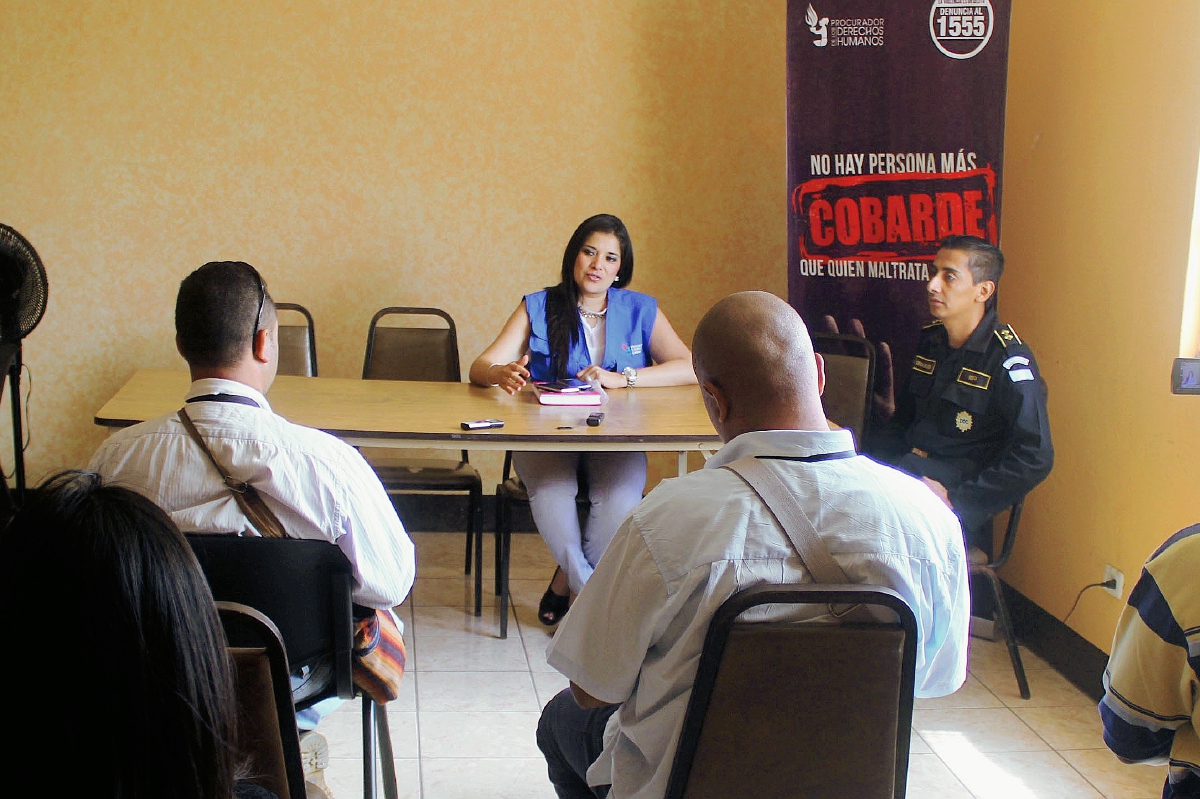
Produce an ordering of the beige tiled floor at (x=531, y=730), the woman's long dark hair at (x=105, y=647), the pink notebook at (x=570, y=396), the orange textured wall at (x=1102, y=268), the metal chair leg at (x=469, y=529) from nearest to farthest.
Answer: the woman's long dark hair at (x=105, y=647) → the beige tiled floor at (x=531, y=730) → the orange textured wall at (x=1102, y=268) → the pink notebook at (x=570, y=396) → the metal chair leg at (x=469, y=529)

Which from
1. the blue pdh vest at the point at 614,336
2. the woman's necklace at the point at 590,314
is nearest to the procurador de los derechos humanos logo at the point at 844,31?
the blue pdh vest at the point at 614,336

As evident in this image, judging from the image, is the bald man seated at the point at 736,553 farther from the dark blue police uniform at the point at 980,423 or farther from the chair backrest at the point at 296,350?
the chair backrest at the point at 296,350

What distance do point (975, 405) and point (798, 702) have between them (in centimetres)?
208

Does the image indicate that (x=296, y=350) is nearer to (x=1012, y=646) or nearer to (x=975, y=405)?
(x=975, y=405)

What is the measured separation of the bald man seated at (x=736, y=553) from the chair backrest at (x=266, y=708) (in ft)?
1.15

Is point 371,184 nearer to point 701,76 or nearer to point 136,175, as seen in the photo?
point 136,175

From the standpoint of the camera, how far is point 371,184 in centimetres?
431

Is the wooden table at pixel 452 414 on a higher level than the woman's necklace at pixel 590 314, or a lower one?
lower

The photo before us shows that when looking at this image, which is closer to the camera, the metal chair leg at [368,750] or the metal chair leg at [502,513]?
the metal chair leg at [368,750]

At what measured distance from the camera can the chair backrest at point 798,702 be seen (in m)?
1.21

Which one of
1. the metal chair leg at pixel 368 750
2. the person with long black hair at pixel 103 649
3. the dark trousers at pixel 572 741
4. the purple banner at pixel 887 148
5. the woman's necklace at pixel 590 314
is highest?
the purple banner at pixel 887 148

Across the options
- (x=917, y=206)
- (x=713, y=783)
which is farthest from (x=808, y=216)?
(x=713, y=783)

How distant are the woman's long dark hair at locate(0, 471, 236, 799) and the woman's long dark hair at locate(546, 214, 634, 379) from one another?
2810mm

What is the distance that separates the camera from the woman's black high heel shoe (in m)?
3.43
